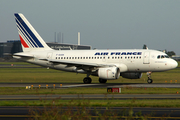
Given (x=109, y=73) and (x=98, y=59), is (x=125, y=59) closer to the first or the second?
(x=109, y=73)

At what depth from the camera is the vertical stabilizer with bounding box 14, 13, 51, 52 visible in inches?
1767

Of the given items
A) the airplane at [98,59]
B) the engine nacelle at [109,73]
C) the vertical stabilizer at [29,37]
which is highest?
the vertical stabilizer at [29,37]

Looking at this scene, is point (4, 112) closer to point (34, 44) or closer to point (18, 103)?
point (18, 103)

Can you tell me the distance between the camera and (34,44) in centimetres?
4488

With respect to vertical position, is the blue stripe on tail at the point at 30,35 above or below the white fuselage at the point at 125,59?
above

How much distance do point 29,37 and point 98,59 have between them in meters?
12.2

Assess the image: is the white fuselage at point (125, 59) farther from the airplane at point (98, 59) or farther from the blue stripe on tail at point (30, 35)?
the blue stripe on tail at point (30, 35)

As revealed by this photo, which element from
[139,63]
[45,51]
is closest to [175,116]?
[139,63]

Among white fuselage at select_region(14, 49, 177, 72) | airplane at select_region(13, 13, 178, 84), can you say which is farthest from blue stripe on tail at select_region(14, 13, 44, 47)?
white fuselage at select_region(14, 49, 177, 72)

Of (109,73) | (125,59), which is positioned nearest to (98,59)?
(125,59)

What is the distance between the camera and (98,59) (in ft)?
132

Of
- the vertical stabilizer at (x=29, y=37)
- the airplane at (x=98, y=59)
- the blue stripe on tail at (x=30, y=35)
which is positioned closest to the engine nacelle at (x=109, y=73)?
the airplane at (x=98, y=59)

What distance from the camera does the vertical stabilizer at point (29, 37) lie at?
44875 mm

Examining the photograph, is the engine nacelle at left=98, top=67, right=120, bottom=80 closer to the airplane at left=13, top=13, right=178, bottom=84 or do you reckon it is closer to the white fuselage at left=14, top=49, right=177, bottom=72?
the airplane at left=13, top=13, right=178, bottom=84
